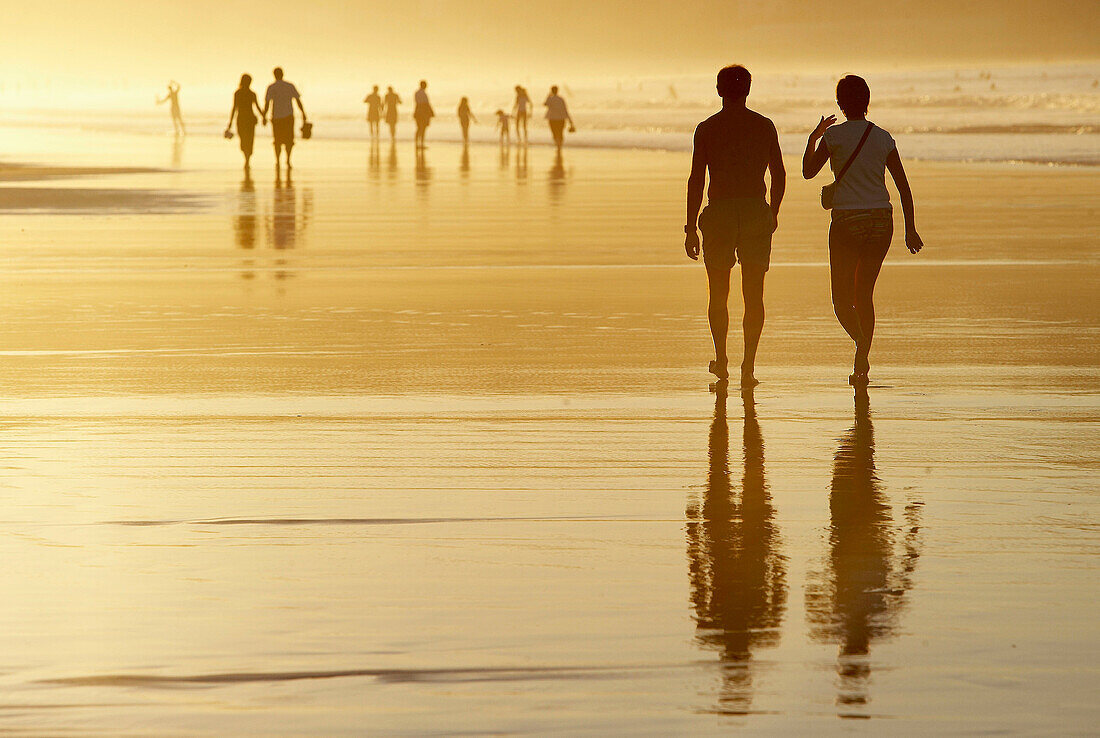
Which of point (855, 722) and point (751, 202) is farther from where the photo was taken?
point (751, 202)

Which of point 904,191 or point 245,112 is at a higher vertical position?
point 245,112

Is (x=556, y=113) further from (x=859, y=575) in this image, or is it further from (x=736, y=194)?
(x=859, y=575)

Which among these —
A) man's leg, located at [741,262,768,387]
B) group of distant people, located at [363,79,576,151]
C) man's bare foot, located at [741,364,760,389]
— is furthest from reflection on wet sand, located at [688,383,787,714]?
group of distant people, located at [363,79,576,151]

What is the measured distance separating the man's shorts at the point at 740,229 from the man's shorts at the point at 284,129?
21111 mm

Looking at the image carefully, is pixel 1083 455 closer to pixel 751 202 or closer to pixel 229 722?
pixel 751 202

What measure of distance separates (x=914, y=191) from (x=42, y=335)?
16.1 m

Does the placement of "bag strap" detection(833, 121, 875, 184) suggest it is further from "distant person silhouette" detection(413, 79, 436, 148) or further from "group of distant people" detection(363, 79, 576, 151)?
"distant person silhouette" detection(413, 79, 436, 148)

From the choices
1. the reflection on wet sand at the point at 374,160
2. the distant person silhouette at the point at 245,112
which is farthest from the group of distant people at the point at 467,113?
the distant person silhouette at the point at 245,112

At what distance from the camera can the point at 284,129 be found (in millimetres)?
29438

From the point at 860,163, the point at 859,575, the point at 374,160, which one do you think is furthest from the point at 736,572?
the point at 374,160

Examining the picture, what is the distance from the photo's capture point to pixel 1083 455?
23.1 feet

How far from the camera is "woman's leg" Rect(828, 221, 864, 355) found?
29.8 feet

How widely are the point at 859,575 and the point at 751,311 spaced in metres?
3.88

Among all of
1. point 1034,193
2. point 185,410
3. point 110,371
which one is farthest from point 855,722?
point 1034,193
